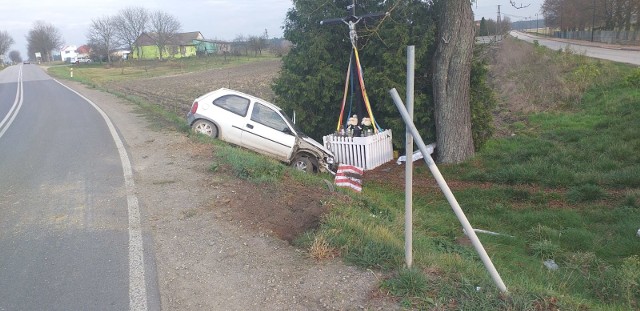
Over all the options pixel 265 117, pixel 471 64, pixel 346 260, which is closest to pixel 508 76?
pixel 471 64

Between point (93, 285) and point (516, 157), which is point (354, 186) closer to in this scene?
point (516, 157)

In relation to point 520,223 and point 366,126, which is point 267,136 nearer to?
point 366,126

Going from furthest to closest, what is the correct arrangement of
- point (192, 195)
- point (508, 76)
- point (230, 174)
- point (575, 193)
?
point (508, 76) → point (575, 193) → point (230, 174) → point (192, 195)

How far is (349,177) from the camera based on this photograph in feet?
36.3

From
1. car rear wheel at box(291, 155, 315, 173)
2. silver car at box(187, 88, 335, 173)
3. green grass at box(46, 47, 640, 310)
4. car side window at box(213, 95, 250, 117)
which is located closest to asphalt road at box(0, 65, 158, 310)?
green grass at box(46, 47, 640, 310)

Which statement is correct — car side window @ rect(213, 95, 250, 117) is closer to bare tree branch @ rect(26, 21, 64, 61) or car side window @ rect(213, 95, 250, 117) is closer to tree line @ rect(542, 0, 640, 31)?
tree line @ rect(542, 0, 640, 31)

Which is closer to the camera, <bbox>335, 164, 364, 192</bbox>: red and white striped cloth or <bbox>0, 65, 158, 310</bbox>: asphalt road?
<bbox>0, 65, 158, 310</bbox>: asphalt road

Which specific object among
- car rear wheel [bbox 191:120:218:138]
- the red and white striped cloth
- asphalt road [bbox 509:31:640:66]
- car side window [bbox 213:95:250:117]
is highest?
asphalt road [bbox 509:31:640:66]

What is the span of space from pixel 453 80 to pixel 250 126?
15.6 feet

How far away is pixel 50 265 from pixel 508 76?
23.6 m

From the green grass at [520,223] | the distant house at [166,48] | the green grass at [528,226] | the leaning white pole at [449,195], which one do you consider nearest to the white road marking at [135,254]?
the green grass at [520,223]

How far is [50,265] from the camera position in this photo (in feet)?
15.8

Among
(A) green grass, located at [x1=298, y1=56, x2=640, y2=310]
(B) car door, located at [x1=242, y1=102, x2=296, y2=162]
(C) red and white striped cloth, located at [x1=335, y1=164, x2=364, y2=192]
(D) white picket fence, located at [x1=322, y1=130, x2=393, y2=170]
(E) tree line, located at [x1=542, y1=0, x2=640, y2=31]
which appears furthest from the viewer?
(E) tree line, located at [x1=542, y1=0, x2=640, y2=31]

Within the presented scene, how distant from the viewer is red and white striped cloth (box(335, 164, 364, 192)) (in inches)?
404
